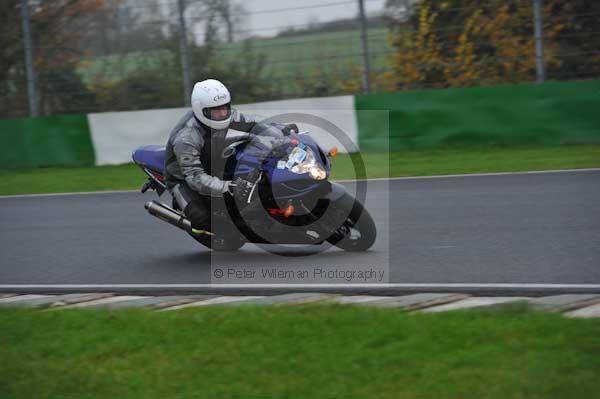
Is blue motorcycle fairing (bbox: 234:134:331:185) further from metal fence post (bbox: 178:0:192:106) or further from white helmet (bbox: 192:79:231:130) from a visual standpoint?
metal fence post (bbox: 178:0:192:106)

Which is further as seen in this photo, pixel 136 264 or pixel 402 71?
pixel 402 71

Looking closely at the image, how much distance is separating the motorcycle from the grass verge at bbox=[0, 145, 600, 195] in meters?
4.85

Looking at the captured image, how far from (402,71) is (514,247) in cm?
756

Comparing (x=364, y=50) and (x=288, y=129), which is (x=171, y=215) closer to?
(x=288, y=129)

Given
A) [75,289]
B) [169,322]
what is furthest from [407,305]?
[75,289]

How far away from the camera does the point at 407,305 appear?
5723 millimetres

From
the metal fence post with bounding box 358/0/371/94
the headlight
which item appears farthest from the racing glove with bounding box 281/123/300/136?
the metal fence post with bounding box 358/0/371/94

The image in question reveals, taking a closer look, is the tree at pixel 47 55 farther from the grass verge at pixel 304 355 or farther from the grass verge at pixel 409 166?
the grass verge at pixel 304 355

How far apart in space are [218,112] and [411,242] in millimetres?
2102

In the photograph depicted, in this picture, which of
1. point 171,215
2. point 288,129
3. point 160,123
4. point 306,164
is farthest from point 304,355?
point 160,123

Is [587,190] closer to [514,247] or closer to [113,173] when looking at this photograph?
[514,247]

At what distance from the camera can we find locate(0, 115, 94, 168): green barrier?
1538 centimetres

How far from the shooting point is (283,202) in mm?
7145

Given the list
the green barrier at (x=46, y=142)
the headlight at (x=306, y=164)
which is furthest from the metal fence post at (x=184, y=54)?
the headlight at (x=306, y=164)
